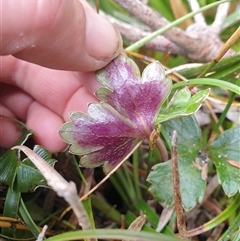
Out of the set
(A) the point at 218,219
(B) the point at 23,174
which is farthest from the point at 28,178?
(A) the point at 218,219

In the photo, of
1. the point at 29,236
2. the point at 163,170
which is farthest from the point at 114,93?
the point at 29,236

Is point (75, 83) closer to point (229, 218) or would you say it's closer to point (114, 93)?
point (114, 93)

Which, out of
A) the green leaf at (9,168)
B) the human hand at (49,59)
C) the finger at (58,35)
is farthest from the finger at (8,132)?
the finger at (58,35)

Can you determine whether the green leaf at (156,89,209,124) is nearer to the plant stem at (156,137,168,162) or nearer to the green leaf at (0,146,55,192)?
the plant stem at (156,137,168,162)

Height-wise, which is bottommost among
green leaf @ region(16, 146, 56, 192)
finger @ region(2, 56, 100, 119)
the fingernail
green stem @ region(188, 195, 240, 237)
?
green stem @ region(188, 195, 240, 237)

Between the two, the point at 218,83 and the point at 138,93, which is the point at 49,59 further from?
the point at 218,83

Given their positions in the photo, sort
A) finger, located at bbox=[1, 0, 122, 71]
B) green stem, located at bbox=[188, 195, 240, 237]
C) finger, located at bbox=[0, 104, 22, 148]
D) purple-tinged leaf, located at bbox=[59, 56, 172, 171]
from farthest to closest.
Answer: finger, located at bbox=[0, 104, 22, 148] < green stem, located at bbox=[188, 195, 240, 237] < purple-tinged leaf, located at bbox=[59, 56, 172, 171] < finger, located at bbox=[1, 0, 122, 71]

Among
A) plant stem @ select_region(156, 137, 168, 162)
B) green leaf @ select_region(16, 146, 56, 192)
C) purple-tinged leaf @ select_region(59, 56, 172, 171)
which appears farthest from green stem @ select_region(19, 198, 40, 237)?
plant stem @ select_region(156, 137, 168, 162)
